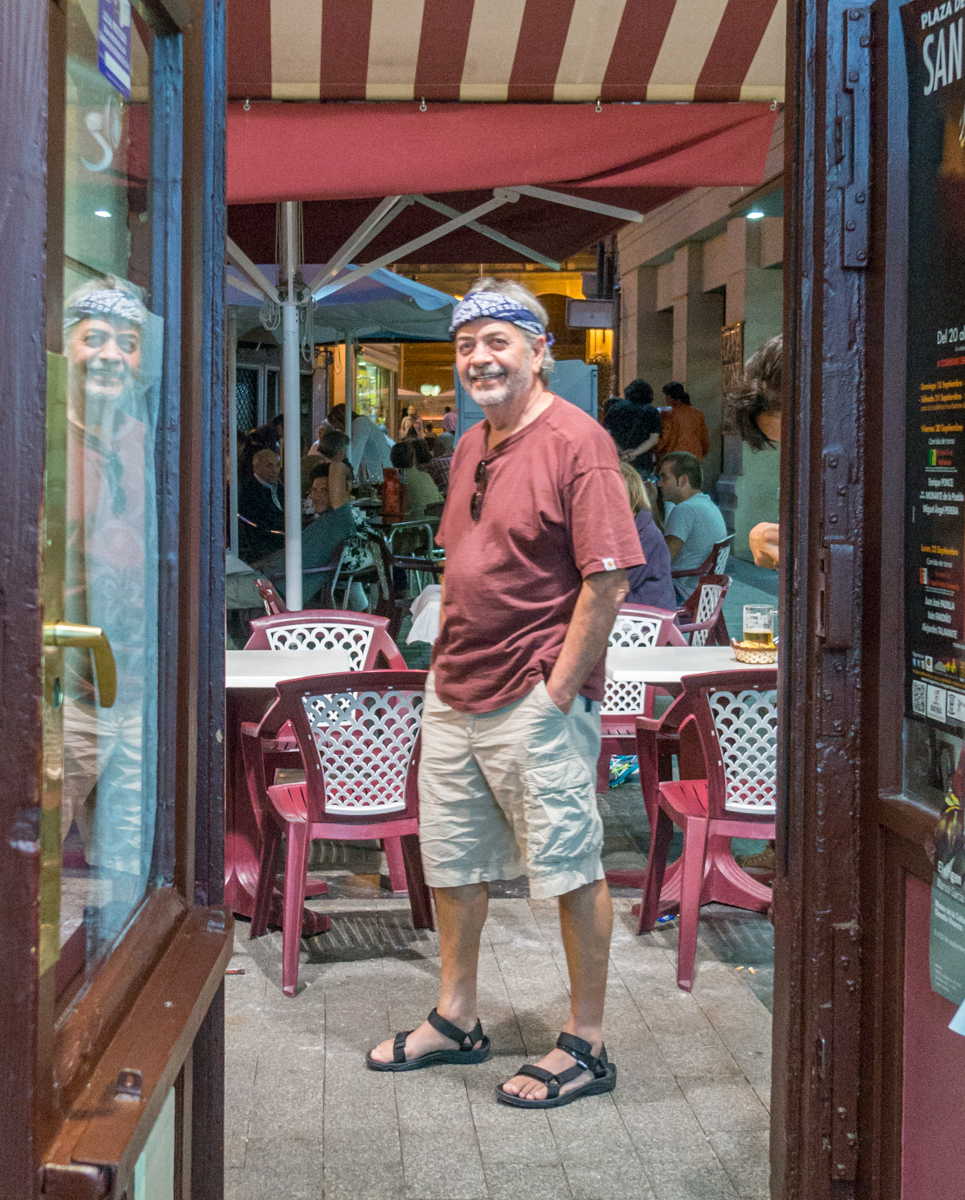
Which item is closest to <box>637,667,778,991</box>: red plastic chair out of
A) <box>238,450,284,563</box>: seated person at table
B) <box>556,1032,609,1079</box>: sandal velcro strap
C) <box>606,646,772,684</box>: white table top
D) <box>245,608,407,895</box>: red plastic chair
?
<box>606,646,772,684</box>: white table top

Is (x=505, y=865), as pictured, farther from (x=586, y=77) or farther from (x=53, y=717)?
(x=586, y=77)

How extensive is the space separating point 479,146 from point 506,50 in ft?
1.08

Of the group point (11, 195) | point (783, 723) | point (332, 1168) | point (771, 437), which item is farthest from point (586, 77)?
point (11, 195)

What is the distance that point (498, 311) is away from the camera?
325cm

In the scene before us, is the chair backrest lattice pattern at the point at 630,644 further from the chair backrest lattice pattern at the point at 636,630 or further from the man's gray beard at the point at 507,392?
the man's gray beard at the point at 507,392

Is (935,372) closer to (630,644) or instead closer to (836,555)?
(836,555)

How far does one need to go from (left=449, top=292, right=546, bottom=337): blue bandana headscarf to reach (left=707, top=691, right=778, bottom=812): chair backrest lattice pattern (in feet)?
4.30

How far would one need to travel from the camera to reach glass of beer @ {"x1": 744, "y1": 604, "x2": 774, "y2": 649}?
435cm

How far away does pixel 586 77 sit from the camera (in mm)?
4695

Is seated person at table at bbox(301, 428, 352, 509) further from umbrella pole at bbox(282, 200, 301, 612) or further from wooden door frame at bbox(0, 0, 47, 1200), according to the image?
wooden door frame at bbox(0, 0, 47, 1200)

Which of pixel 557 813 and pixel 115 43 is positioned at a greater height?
pixel 115 43

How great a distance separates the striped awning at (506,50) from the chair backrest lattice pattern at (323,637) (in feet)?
6.42

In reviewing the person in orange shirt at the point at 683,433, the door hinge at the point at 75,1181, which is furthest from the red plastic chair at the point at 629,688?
the person in orange shirt at the point at 683,433

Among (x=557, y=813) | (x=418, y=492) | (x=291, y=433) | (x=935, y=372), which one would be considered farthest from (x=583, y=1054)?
(x=418, y=492)
